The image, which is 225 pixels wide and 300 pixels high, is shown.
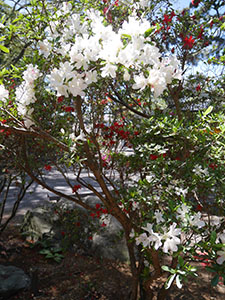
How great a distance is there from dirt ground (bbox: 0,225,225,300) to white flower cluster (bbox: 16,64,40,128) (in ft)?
7.67

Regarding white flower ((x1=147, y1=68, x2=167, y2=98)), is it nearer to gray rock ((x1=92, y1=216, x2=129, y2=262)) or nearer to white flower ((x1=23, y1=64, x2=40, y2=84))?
white flower ((x1=23, y1=64, x2=40, y2=84))

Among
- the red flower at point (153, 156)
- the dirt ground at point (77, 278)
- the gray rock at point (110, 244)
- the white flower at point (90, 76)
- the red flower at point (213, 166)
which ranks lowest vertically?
the dirt ground at point (77, 278)

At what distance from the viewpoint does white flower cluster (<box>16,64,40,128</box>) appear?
1.55 meters

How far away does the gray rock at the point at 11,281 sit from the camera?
9.16ft

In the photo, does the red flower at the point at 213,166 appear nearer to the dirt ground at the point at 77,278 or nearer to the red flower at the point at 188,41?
the red flower at the point at 188,41

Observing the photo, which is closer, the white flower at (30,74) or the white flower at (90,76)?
the white flower at (90,76)

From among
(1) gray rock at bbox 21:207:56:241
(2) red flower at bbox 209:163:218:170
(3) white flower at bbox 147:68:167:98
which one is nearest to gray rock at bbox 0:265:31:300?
(1) gray rock at bbox 21:207:56:241

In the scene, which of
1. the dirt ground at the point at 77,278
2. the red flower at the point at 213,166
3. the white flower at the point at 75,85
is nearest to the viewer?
the white flower at the point at 75,85

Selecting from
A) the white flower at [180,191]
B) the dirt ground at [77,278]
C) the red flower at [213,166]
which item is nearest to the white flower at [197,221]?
the white flower at [180,191]

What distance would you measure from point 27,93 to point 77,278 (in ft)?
9.00

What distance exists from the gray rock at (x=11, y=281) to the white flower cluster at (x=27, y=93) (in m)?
2.22

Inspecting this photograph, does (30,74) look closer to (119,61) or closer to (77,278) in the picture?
(119,61)

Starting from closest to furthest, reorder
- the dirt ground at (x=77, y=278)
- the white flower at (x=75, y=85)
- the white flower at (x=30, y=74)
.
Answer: the white flower at (x=75, y=85) → the white flower at (x=30, y=74) → the dirt ground at (x=77, y=278)

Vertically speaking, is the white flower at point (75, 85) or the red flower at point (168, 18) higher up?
the red flower at point (168, 18)
